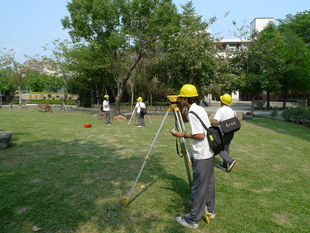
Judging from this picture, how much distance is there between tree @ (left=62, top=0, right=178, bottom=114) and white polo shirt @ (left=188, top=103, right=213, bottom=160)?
44.9 ft

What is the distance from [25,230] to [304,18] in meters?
40.6

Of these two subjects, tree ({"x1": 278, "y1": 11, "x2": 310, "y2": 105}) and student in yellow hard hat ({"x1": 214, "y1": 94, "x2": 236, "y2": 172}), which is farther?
tree ({"x1": 278, "y1": 11, "x2": 310, "y2": 105})

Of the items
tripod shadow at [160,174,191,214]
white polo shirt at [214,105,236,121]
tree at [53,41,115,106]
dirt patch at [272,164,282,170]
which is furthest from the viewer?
tree at [53,41,115,106]

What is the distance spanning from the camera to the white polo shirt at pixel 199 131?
3.46 metres

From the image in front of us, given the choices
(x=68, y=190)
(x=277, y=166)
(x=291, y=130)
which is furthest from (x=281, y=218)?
(x=291, y=130)

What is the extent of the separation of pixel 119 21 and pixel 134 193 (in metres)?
14.8

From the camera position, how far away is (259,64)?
67.8ft

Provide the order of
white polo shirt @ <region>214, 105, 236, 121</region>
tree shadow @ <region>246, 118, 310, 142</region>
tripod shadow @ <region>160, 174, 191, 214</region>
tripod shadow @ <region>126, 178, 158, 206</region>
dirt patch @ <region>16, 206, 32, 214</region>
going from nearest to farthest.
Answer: dirt patch @ <region>16, 206, 32, 214</region> < tripod shadow @ <region>160, 174, 191, 214</region> < tripod shadow @ <region>126, 178, 158, 206</region> < white polo shirt @ <region>214, 105, 236, 121</region> < tree shadow @ <region>246, 118, 310, 142</region>

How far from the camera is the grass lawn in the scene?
3721 mm

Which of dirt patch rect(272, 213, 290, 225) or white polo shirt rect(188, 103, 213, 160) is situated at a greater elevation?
white polo shirt rect(188, 103, 213, 160)

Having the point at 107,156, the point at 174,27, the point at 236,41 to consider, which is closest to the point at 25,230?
the point at 107,156

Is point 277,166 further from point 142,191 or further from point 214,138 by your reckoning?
point 214,138

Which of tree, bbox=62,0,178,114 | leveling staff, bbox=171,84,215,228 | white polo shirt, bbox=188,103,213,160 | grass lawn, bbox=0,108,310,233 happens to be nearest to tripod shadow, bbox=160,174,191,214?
grass lawn, bbox=0,108,310,233

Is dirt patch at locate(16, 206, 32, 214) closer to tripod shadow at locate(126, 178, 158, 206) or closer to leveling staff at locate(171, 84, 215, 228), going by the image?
tripod shadow at locate(126, 178, 158, 206)
